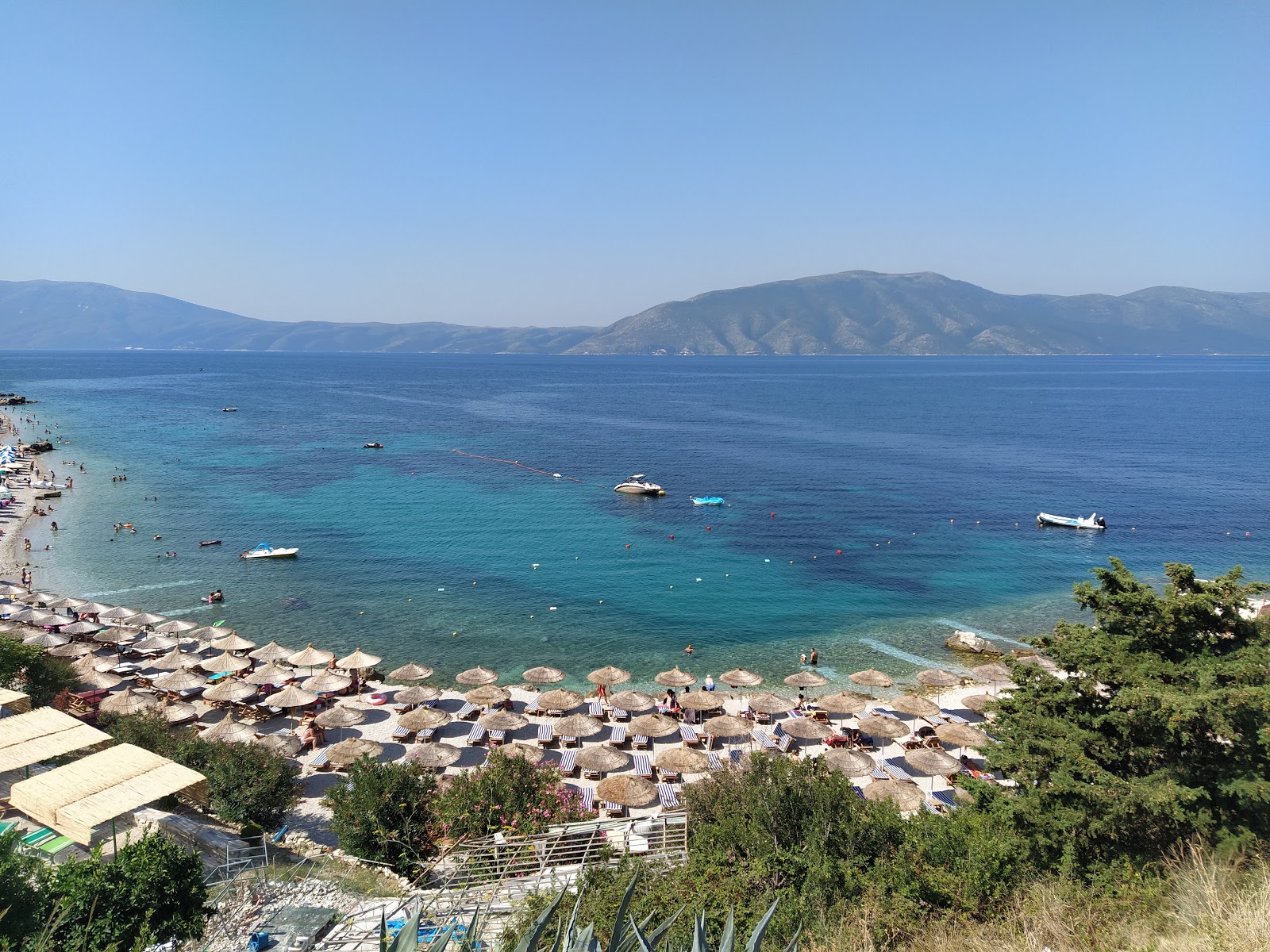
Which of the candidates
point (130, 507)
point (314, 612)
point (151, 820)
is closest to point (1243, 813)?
point (151, 820)

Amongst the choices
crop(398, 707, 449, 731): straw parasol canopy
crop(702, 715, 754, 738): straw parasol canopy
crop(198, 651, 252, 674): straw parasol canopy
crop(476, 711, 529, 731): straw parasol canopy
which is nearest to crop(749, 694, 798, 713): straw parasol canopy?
crop(702, 715, 754, 738): straw parasol canopy

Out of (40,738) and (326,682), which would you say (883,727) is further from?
(40,738)

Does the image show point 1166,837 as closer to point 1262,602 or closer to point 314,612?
point 1262,602

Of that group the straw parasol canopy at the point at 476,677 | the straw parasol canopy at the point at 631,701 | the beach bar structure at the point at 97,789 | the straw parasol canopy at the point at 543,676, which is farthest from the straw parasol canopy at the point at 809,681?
the beach bar structure at the point at 97,789

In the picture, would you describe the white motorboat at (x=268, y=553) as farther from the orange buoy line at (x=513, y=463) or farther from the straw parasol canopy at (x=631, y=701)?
the orange buoy line at (x=513, y=463)

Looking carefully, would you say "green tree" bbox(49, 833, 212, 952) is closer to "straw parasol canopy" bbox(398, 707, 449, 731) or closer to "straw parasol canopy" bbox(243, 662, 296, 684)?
"straw parasol canopy" bbox(398, 707, 449, 731)

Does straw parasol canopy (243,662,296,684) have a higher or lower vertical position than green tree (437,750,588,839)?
lower
